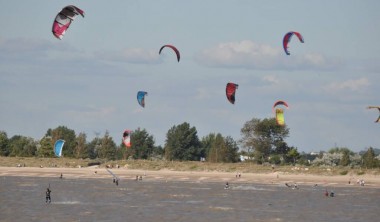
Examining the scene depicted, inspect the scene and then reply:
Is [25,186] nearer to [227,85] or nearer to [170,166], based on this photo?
[227,85]

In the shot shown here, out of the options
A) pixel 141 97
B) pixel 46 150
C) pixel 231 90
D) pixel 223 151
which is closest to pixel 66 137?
pixel 46 150

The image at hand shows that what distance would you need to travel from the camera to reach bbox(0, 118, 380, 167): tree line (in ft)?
296

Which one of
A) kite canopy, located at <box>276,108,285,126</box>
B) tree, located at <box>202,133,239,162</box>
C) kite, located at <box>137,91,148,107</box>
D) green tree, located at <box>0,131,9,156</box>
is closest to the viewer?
kite, located at <box>137,91,148,107</box>

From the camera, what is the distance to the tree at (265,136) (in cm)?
9312

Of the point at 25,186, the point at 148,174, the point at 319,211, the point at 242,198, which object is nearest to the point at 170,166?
the point at 148,174

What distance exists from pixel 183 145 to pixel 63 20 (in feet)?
190

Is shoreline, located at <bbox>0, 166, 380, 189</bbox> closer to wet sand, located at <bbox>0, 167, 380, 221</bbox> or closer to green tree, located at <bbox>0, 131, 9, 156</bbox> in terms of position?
wet sand, located at <bbox>0, 167, 380, 221</bbox>

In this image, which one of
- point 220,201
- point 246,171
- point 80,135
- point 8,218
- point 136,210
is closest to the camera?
point 8,218

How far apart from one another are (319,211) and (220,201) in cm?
638

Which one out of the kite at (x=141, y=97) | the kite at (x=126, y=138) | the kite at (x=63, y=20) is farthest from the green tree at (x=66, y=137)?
the kite at (x=63, y=20)

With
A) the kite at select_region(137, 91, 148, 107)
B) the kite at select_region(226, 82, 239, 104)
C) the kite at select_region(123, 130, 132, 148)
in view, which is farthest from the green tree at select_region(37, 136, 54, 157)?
the kite at select_region(226, 82, 239, 104)

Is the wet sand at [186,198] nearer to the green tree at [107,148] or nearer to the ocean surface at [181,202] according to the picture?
the ocean surface at [181,202]

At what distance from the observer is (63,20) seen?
4100 cm

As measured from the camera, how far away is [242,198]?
4750 cm
